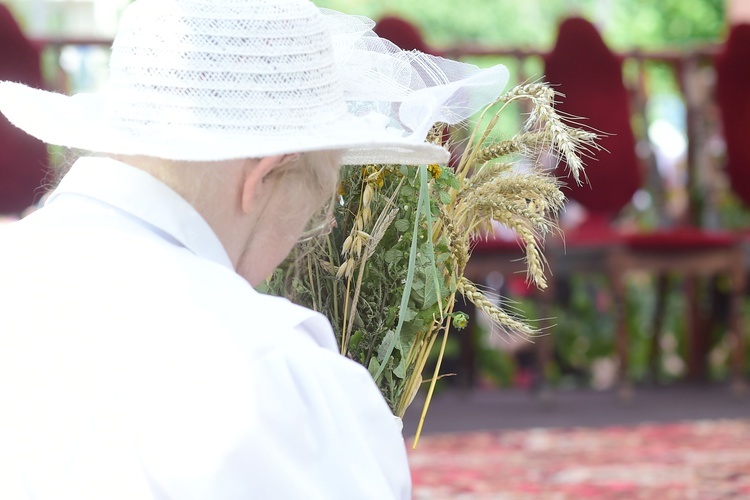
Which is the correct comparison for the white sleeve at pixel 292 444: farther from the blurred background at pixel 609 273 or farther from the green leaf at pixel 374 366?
the blurred background at pixel 609 273

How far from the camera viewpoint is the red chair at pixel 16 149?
418 centimetres

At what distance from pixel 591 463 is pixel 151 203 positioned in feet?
8.94

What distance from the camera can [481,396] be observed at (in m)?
4.60

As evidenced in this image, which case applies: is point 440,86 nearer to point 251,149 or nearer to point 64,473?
point 251,149

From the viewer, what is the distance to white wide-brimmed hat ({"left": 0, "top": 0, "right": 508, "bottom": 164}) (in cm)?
85

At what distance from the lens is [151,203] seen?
32.8 inches

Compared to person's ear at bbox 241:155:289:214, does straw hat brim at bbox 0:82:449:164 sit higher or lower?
higher

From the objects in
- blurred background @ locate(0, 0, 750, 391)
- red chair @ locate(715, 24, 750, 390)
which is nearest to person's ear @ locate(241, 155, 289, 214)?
blurred background @ locate(0, 0, 750, 391)

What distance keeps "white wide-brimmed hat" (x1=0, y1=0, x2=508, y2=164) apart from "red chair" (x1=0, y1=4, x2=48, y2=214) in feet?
11.1

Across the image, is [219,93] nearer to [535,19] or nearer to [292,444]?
[292,444]

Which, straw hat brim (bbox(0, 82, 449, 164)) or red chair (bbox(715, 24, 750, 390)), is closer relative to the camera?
straw hat brim (bbox(0, 82, 449, 164))

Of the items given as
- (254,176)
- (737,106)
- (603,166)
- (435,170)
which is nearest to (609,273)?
(603,166)

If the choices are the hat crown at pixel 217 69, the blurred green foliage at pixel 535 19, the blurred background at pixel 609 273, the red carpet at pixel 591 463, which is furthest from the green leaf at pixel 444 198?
the blurred green foliage at pixel 535 19

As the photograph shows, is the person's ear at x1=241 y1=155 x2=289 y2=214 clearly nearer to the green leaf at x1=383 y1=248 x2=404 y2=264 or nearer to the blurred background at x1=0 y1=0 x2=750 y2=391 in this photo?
the green leaf at x1=383 y1=248 x2=404 y2=264
